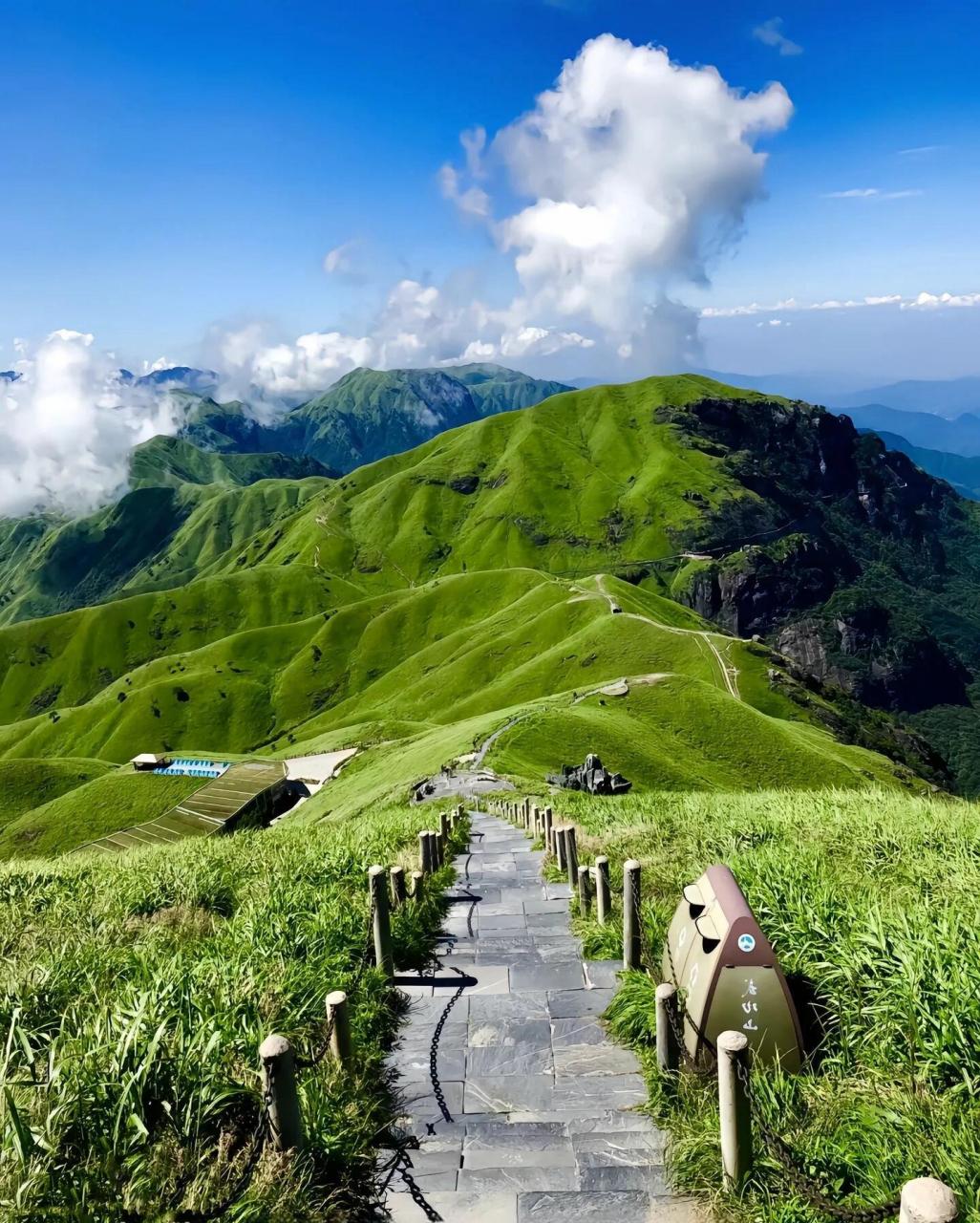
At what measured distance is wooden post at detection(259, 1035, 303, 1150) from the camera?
6.18 meters

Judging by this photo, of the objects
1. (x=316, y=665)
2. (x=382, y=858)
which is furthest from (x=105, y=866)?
(x=316, y=665)

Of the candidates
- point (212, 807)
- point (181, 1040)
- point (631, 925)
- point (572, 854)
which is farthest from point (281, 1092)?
point (212, 807)

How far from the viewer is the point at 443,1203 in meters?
6.54

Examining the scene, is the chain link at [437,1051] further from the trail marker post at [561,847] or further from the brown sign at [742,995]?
the trail marker post at [561,847]

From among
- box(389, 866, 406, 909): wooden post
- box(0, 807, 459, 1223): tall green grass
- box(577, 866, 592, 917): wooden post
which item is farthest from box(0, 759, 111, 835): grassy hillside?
box(577, 866, 592, 917): wooden post

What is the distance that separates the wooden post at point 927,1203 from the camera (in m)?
4.09

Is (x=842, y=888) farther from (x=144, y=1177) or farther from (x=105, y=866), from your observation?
(x=105, y=866)

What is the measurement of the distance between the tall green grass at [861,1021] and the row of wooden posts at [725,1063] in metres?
0.22

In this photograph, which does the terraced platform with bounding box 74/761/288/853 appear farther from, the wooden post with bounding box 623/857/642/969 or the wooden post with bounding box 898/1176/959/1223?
the wooden post with bounding box 898/1176/959/1223

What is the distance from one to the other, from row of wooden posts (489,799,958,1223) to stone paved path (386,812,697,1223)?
21.5 inches

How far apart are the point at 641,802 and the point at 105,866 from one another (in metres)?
17.2

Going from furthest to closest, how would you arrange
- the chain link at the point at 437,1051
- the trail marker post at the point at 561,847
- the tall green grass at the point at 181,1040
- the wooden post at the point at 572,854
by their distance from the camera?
the trail marker post at the point at 561,847, the wooden post at the point at 572,854, the chain link at the point at 437,1051, the tall green grass at the point at 181,1040

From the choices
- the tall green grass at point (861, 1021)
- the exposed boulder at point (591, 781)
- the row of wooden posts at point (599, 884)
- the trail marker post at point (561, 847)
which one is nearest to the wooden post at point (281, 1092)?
the tall green grass at point (861, 1021)

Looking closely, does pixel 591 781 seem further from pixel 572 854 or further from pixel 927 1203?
pixel 927 1203
